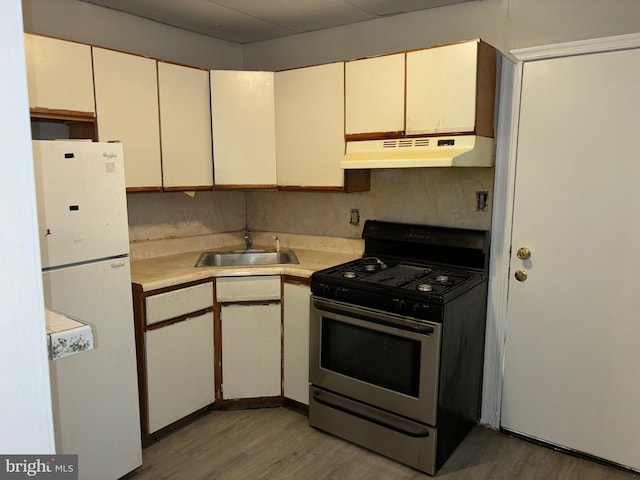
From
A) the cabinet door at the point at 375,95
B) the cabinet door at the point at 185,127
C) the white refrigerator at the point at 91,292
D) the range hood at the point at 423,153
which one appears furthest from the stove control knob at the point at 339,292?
the cabinet door at the point at 185,127

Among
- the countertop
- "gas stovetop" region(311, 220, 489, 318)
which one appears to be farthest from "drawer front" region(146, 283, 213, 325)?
"gas stovetop" region(311, 220, 489, 318)

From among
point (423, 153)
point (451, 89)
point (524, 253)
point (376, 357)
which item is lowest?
point (376, 357)

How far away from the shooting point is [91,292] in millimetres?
2072

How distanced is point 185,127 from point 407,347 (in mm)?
1858

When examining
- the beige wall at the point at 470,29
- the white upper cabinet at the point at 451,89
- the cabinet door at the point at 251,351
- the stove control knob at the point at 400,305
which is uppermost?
the beige wall at the point at 470,29

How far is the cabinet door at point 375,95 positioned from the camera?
8.51 feet

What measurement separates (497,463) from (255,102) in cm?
253

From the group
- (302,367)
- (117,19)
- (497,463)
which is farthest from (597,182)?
(117,19)

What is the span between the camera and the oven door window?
2352mm

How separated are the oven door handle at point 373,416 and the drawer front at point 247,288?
0.64 metres

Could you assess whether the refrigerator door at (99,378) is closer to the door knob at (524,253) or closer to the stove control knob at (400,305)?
the stove control knob at (400,305)

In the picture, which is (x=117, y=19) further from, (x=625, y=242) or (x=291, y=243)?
(x=625, y=242)

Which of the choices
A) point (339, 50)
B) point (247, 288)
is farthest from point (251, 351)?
point (339, 50)

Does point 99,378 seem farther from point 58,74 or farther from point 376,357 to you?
point 58,74
